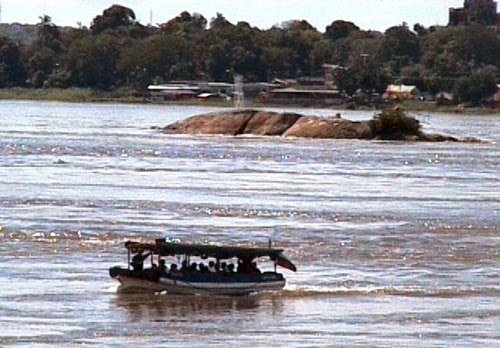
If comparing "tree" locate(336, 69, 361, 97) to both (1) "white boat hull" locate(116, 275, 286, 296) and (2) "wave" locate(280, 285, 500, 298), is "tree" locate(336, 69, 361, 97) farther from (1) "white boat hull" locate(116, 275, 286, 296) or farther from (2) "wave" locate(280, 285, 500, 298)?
(1) "white boat hull" locate(116, 275, 286, 296)

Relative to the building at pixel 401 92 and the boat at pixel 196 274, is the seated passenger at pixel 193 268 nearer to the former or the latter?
the boat at pixel 196 274

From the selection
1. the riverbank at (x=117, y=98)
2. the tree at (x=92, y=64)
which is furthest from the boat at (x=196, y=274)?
the tree at (x=92, y=64)

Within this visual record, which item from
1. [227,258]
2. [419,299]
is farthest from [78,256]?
[419,299]

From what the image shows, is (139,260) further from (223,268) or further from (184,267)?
(223,268)

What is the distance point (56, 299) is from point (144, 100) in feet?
521

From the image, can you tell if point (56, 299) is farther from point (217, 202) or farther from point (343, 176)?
point (343, 176)

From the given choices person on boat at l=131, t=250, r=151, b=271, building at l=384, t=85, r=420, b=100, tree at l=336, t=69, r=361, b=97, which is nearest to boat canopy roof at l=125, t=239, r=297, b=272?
person on boat at l=131, t=250, r=151, b=271

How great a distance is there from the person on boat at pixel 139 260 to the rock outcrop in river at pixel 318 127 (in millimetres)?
60016

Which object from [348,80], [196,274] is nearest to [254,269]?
[196,274]

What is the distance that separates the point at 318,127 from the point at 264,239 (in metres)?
53.3

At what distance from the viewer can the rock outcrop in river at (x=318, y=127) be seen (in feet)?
308

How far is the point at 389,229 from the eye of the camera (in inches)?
1726

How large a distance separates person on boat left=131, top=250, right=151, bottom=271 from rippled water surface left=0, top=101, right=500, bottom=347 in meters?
0.60

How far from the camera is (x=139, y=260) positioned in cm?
3262
